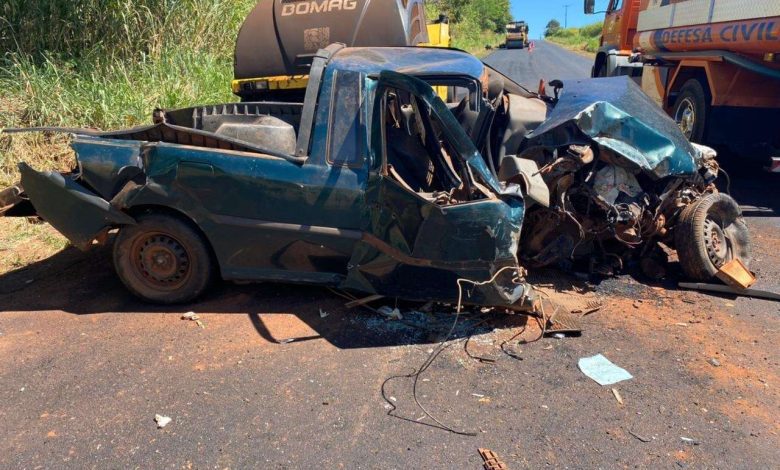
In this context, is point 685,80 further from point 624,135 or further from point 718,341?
point 718,341

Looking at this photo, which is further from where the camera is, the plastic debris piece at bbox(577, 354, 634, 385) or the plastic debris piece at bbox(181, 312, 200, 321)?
the plastic debris piece at bbox(181, 312, 200, 321)

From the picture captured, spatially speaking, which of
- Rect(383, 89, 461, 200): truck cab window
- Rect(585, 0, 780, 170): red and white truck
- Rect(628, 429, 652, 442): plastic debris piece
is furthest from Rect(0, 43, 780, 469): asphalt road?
Rect(585, 0, 780, 170): red and white truck

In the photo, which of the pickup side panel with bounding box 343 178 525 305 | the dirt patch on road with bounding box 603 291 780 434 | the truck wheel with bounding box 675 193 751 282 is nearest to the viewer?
the dirt patch on road with bounding box 603 291 780 434

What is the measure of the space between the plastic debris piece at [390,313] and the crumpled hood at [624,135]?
1.77 m

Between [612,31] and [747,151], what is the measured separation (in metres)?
6.61

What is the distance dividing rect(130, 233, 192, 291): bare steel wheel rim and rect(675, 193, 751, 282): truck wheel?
375 centimetres

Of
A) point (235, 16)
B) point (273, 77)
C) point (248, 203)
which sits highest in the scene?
point (235, 16)

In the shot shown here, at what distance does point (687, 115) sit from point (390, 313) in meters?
6.48

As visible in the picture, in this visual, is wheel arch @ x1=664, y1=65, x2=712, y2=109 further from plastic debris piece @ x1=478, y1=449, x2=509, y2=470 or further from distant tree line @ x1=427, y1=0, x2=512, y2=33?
distant tree line @ x1=427, y1=0, x2=512, y2=33

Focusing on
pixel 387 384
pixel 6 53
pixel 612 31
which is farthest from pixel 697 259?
pixel 612 31

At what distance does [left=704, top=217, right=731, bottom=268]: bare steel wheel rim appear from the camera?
14.4 ft

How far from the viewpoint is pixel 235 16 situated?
10.3m

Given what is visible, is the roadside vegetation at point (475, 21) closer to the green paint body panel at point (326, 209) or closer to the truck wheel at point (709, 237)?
the truck wheel at point (709, 237)

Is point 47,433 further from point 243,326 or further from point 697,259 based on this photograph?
point 697,259
